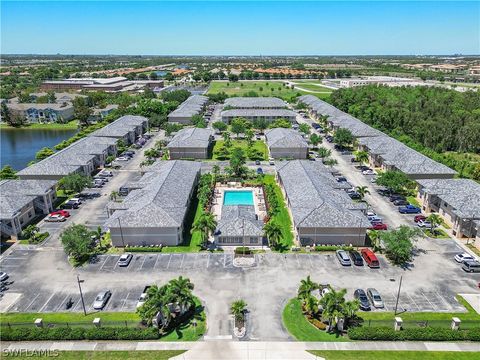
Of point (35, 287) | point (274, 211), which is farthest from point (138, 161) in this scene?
point (35, 287)

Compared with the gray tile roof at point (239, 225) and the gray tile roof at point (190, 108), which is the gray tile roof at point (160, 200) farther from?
the gray tile roof at point (190, 108)

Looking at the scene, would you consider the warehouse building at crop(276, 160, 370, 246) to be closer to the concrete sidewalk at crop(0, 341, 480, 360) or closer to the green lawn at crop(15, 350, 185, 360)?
the concrete sidewalk at crop(0, 341, 480, 360)

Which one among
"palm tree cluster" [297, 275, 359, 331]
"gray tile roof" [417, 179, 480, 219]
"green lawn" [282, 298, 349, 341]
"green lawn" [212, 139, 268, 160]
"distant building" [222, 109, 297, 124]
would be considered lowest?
"green lawn" [282, 298, 349, 341]

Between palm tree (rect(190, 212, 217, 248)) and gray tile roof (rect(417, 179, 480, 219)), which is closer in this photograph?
palm tree (rect(190, 212, 217, 248))

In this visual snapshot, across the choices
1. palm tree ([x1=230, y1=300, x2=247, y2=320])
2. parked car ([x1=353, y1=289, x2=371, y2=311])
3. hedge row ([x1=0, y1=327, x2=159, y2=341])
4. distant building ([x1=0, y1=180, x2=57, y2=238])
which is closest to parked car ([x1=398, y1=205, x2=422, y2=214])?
parked car ([x1=353, y1=289, x2=371, y2=311])

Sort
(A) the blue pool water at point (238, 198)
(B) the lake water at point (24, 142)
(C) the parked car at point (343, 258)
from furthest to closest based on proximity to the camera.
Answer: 1. (B) the lake water at point (24, 142)
2. (A) the blue pool water at point (238, 198)
3. (C) the parked car at point (343, 258)

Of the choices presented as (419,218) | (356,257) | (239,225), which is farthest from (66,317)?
(419,218)

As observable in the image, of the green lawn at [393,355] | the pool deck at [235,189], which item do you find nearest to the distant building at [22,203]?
the pool deck at [235,189]
